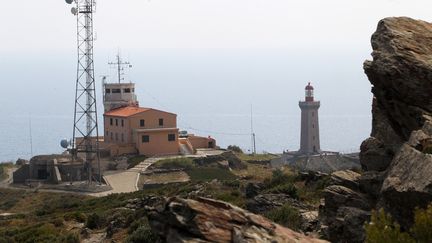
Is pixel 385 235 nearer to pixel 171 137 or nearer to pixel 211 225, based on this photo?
pixel 211 225

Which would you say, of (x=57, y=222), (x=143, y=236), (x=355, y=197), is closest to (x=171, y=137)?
(x=57, y=222)

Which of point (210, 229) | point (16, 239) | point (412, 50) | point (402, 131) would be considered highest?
point (412, 50)

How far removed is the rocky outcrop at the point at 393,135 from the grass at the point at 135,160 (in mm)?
51033

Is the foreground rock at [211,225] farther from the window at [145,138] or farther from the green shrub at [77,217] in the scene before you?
the window at [145,138]

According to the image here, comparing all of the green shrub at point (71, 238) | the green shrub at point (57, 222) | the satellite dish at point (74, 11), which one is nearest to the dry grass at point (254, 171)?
the satellite dish at point (74, 11)

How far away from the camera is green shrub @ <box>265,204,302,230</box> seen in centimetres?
2566

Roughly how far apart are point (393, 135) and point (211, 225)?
960 centimetres

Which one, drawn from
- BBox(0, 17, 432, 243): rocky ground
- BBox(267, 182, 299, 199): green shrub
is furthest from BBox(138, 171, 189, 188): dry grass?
BBox(267, 182, 299, 199): green shrub

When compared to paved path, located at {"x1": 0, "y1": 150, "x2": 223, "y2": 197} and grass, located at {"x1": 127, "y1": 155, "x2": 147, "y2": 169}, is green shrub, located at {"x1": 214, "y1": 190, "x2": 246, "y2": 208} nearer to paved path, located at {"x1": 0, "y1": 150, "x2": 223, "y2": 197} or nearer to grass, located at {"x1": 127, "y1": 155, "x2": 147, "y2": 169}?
paved path, located at {"x1": 0, "y1": 150, "x2": 223, "y2": 197}

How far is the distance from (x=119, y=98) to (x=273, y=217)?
6239 centimetres

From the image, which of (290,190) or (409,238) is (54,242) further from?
(409,238)

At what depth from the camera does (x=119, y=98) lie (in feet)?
289

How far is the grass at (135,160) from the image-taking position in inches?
2921

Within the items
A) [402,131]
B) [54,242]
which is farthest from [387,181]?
[54,242]
